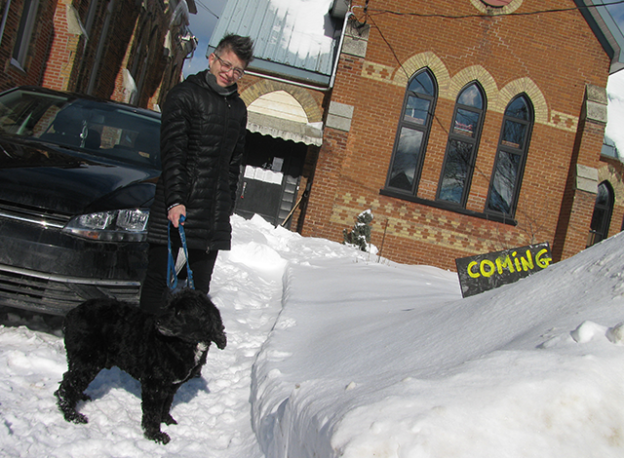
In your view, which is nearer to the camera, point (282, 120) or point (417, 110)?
point (282, 120)

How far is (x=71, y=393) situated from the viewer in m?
2.41

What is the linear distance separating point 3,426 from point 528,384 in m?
2.26

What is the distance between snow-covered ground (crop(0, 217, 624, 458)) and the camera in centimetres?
152

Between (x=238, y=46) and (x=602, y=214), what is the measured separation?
14565 mm

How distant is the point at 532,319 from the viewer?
238 cm

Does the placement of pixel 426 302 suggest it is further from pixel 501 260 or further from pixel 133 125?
pixel 133 125

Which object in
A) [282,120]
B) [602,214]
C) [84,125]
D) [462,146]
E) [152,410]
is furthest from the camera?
[602,214]

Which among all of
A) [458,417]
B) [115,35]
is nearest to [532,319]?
[458,417]

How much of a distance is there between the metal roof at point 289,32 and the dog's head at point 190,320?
10441mm

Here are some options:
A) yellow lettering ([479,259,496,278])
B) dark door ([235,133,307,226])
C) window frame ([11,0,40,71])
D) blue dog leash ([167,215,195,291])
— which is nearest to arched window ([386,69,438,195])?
dark door ([235,133,307,226])

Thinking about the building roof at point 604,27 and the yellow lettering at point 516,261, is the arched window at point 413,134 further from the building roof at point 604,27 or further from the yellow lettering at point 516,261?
the yellow lettering at point 516,261

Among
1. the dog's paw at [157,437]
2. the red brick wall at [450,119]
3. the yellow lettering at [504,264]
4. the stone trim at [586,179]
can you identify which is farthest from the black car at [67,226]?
the stone trim at [586,179]

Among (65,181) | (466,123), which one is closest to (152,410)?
(65,181)

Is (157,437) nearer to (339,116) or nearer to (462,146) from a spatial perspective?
(339,116)
